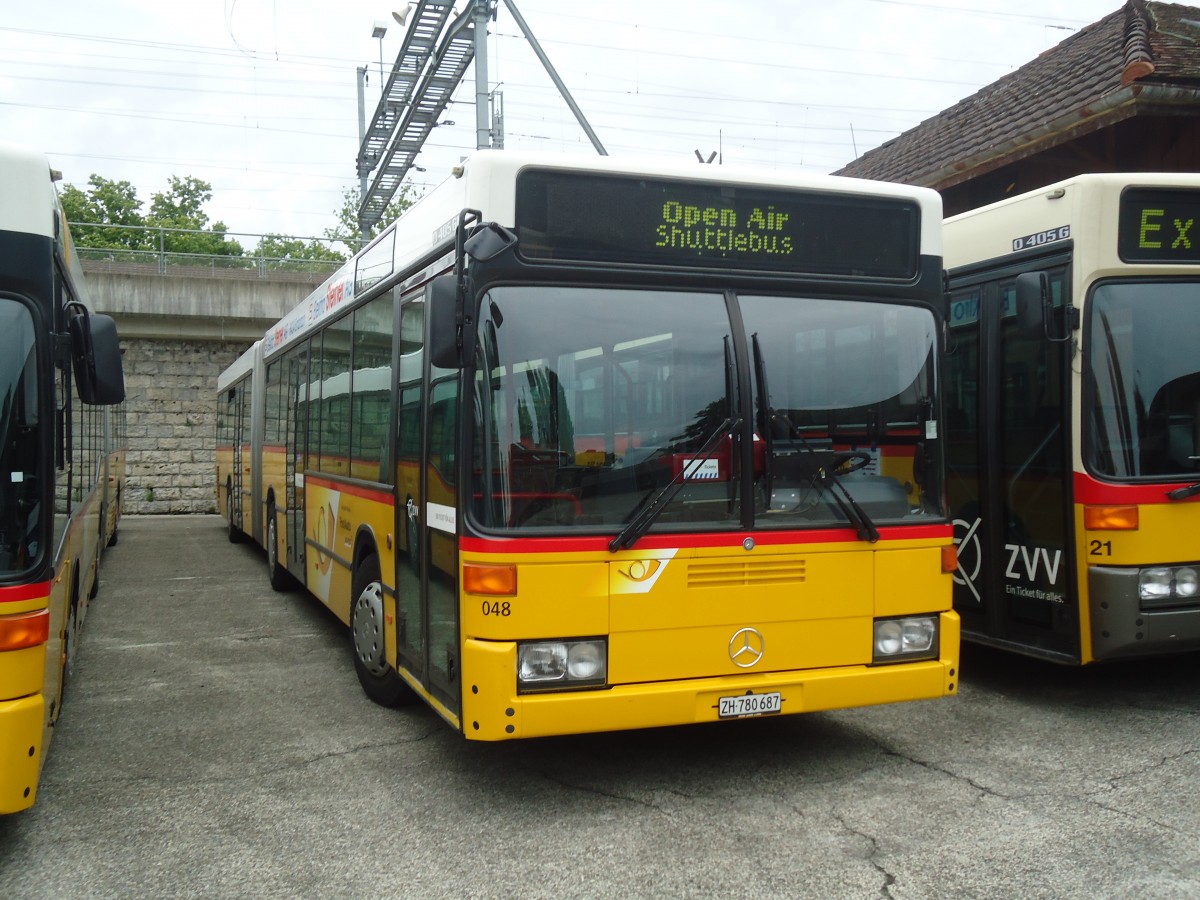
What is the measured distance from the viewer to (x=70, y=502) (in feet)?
17.8

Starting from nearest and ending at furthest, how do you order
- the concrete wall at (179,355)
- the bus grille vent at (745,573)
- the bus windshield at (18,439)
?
the bus windshield at (18,439) < the bus grille vent at (745,573) < the concrete wall at (179,355)

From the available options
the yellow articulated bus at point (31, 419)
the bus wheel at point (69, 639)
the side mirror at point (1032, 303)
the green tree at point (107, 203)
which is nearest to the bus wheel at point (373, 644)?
the bus wheel at point (69, 639)

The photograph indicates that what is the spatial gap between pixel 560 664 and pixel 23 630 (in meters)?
2.04

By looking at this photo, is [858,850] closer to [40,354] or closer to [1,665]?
[1,665]

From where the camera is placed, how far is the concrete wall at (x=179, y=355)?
21.0 meters

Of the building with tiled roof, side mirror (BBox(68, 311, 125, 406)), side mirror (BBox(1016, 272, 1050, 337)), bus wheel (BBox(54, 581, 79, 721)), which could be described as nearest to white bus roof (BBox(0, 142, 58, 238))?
side mirror (BBox(68, 311, 125, 406))

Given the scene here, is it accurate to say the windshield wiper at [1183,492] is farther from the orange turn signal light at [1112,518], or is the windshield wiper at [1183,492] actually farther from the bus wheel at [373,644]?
the bus wheel at [373,644]

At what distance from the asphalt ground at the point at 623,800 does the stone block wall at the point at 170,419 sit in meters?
15.0

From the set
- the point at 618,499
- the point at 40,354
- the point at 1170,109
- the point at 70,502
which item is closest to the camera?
the point at 40,354

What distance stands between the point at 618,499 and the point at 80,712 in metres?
3.94

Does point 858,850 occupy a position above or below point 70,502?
below

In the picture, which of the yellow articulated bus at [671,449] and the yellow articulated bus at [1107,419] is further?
the yellow articulated bus at [1107,419]

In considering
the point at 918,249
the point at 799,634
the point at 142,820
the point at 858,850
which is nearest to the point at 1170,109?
the point at 918,249

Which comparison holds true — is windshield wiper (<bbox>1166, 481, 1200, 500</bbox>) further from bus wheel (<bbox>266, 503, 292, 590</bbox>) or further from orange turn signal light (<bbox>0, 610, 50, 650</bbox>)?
bus wheel (<bbox>266, 503, 292, 590</bbox>)
